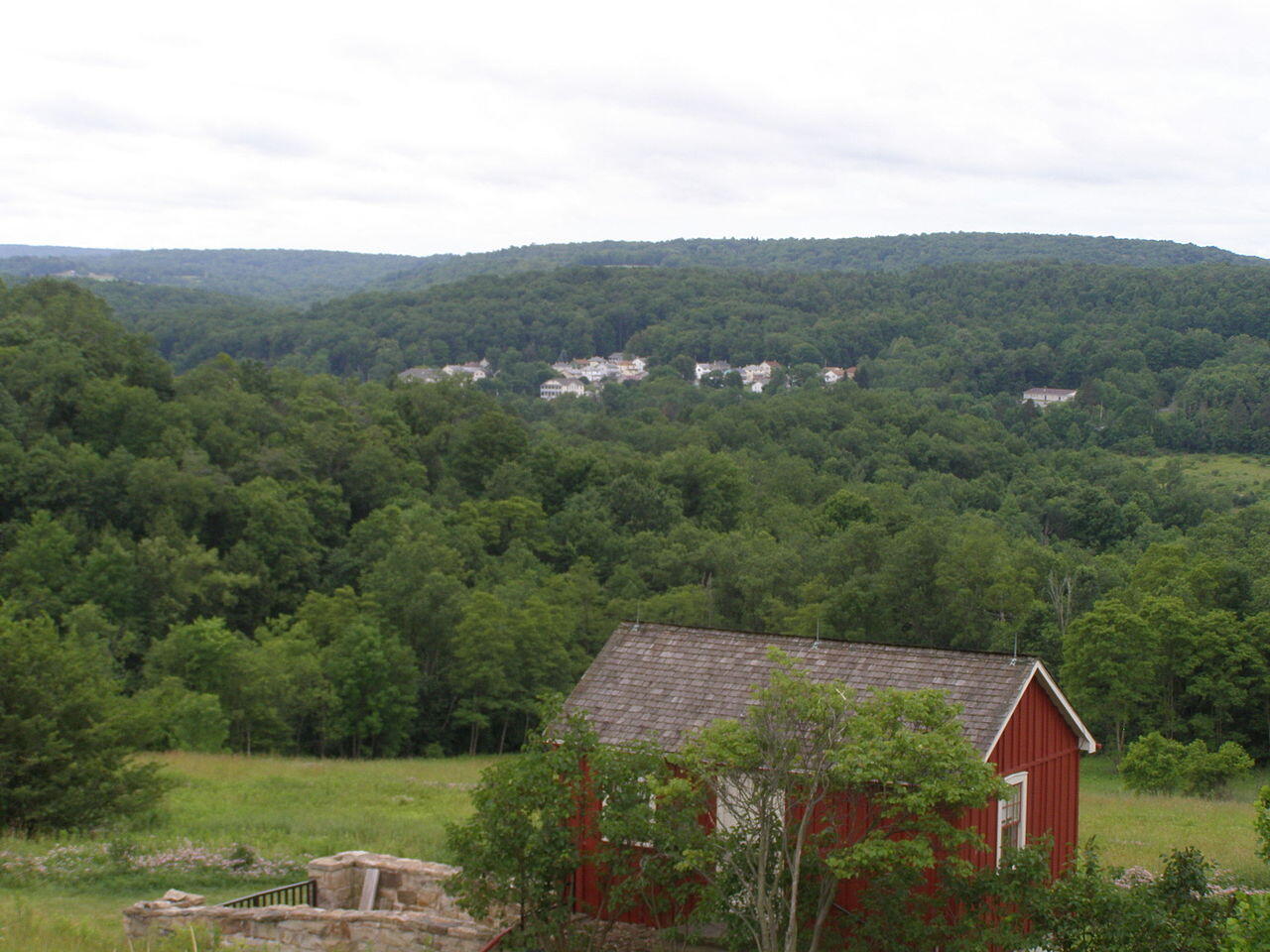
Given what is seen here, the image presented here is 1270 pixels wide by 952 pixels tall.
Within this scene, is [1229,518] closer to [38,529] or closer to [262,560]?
[262,560]

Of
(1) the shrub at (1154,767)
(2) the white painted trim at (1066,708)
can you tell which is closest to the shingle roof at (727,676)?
(2) the white painted trim at (1066,708)

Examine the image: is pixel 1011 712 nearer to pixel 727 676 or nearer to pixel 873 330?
pixel 727 676

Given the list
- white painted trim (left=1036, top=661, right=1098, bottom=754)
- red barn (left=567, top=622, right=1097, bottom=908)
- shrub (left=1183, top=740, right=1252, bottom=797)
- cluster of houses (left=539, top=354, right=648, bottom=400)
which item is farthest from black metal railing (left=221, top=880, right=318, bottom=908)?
cluster of houses (left=539, top=354, right=648, bottom=400)

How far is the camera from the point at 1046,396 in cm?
11856

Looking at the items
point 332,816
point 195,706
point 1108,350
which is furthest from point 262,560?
point 1108,350

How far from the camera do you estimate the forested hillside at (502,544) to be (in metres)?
37.8

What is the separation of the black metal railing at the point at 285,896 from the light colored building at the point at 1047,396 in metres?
107

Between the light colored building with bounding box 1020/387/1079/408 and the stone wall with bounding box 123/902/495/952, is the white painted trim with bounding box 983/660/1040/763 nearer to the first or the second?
the stone wall with bounding box 123/902/495/952

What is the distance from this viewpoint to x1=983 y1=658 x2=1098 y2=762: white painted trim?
43.7 ft

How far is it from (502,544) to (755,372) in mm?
87197

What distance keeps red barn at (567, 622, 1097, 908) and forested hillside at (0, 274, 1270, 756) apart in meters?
9.14

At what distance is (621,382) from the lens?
133625mm

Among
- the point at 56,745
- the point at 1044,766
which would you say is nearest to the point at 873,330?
Answer: the point at 1044,766

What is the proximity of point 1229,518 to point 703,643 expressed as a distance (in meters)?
54.4
